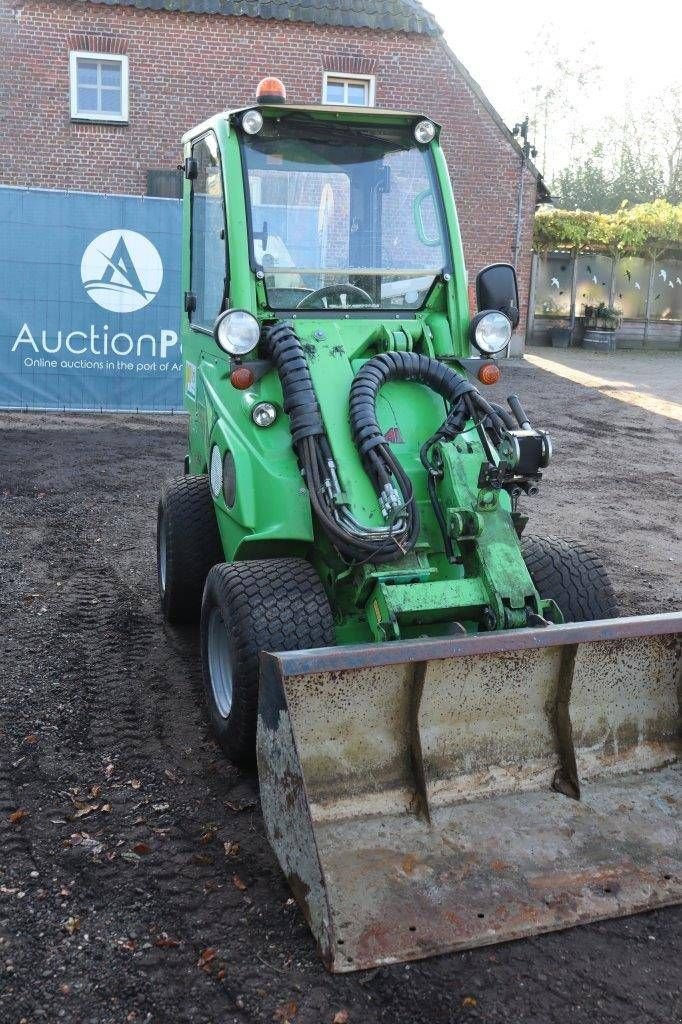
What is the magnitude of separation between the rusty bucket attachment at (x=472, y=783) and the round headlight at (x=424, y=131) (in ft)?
8.23

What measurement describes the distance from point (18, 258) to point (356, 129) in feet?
26.6

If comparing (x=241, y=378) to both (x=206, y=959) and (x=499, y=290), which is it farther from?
(x=206, y=959)

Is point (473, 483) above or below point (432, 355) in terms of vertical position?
below

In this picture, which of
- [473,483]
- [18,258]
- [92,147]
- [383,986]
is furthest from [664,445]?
[92,147]

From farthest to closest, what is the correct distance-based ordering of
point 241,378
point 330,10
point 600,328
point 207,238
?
point 600,328 < point 330,10 < point 207,238 < point 241,378

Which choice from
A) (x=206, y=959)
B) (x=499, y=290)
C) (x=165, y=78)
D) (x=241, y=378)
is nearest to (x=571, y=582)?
(x=499, y=290)

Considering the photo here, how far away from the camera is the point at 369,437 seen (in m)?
3.94

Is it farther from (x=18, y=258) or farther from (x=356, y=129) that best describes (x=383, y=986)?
(x=18, y=258)

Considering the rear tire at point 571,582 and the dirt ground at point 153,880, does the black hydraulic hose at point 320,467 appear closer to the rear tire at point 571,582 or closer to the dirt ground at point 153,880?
the rear tire at point 571,582

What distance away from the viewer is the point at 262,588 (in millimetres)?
3787

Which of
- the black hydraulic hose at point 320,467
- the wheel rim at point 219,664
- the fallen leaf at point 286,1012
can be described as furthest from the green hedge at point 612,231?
the fallen leaf at point 286,1012

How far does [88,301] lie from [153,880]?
31.6ft

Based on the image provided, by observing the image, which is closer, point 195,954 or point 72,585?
point 195,954

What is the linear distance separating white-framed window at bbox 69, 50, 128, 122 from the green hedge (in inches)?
371
